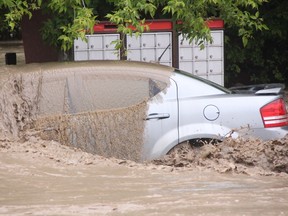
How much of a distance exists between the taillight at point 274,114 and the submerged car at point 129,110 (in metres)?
0.01

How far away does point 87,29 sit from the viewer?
27.7 ft

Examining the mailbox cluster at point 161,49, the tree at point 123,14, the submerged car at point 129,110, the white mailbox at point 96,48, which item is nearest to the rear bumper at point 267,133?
the submerged car at point 129,110

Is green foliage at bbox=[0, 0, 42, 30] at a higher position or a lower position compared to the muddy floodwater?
higher

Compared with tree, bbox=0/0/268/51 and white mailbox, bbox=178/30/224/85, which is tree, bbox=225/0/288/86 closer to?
white mailbox, bbox=178/30/224/85

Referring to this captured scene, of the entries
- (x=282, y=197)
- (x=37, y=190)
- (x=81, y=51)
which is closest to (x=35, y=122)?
(x=37, y=190)

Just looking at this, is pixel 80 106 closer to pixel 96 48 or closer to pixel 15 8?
pixel 15 8

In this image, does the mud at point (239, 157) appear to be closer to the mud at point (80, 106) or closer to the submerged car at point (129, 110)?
the submerged car at point (129, 110)

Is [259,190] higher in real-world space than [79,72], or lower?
lower

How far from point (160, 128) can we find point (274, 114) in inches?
47.6

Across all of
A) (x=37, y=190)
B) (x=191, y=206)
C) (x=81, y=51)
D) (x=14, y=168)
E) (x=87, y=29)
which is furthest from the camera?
(x=81, y=51)

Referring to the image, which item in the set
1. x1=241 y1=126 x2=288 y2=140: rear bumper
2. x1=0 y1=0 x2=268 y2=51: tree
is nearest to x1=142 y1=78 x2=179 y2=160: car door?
x1=241 y1=126 x2=288 y2=140: rear bumper

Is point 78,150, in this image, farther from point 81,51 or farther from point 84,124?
point 81,51

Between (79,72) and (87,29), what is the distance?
1318mm

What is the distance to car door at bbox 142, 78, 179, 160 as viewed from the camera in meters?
7.12
